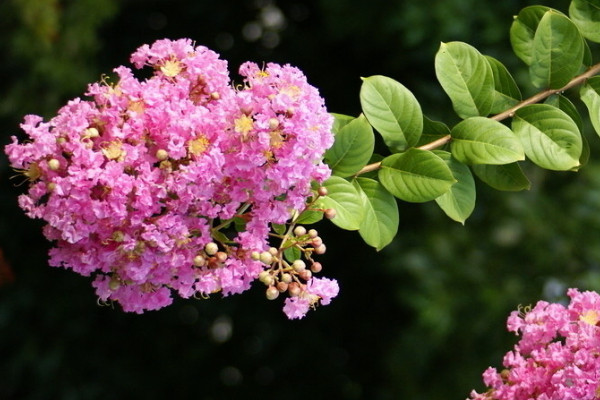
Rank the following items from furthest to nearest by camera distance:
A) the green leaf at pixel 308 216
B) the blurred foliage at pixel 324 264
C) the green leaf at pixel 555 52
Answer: the blurred foliage at pixel 324 264 → the green leaf at pixel 555 52 → the green leaf at pixel 308 216

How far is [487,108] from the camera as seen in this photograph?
3.92 ft

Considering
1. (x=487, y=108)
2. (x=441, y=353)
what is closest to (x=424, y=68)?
(x=441, y=353)

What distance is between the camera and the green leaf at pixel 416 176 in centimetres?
109

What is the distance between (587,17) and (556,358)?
47 centimetres

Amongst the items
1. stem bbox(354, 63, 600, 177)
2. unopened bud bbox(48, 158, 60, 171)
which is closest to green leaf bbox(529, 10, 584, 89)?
stem bbox(354, 63, 600, 177)

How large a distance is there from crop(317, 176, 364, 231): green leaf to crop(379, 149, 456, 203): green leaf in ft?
0.17

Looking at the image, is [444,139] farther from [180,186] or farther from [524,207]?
[524,207]

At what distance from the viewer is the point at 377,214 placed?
113 cm

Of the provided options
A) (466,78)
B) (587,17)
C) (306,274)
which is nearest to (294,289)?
(306,274)

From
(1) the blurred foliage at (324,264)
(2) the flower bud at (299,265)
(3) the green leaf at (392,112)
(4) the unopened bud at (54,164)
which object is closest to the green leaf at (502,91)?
(3) the green leaf at (392,112)

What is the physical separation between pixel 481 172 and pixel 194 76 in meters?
0.39

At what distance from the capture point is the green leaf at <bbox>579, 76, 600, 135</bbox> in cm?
118

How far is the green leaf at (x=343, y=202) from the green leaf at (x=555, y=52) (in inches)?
12.2

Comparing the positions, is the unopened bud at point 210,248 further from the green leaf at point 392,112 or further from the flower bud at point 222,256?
the green leaf at point 392,112
